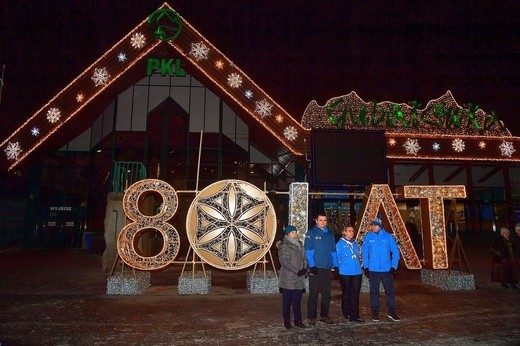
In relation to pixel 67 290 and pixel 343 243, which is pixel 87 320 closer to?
pixel 67 290

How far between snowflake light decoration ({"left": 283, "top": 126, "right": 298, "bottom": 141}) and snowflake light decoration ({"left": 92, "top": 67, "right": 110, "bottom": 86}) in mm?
8348

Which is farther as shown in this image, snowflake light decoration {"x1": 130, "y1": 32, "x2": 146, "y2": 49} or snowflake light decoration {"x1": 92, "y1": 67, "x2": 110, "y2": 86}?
snowflake light decoration {"x1": 130, "y1": 32, "x2": 146, "y2": 49}

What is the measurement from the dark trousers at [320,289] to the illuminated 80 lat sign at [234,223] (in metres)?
2.65

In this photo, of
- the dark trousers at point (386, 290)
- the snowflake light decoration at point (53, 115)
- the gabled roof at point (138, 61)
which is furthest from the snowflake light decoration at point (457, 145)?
the snowflake light decoration at point (53, 115)

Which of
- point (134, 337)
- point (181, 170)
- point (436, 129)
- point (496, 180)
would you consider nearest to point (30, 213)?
point (181, 170)

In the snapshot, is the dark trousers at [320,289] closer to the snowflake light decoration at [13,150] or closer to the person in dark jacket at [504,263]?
the person in dark jacket at [504,263]

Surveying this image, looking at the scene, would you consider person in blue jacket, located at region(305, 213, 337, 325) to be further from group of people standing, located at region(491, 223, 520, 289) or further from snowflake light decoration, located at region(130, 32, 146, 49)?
snowflake light decoration, located at region(130, 32, 146, 49)

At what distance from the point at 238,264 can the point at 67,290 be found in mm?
4761

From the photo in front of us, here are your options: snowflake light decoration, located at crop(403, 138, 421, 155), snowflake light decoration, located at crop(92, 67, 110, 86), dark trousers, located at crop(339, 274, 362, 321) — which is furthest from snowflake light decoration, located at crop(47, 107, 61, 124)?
snowflake light decoration, located at crop(403, 138, 421, 155)

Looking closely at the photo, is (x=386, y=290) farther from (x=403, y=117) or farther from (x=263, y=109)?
(x=403, y=117)

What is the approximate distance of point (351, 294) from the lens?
21.5 feet

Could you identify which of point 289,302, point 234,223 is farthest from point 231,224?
point 289,302

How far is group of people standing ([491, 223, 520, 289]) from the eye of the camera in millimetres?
9477

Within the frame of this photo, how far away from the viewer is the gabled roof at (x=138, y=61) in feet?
47.7
